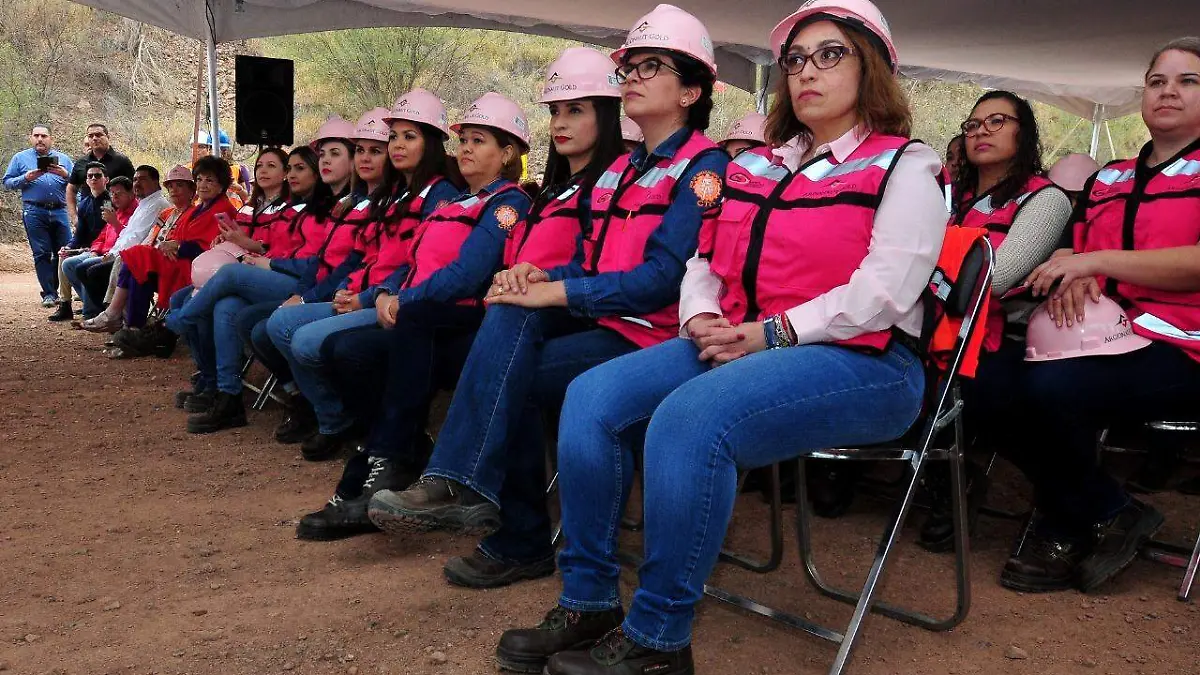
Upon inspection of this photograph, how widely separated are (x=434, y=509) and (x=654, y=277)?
82 cm

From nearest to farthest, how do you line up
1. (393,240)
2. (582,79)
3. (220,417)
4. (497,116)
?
1. (582,79)
2. (497,116)
3. (393,240)
4. (220,417)

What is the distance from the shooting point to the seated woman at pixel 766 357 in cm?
207

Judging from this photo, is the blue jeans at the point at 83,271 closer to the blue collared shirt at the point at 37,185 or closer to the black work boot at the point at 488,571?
the blue collared shirt at the point at 37,185

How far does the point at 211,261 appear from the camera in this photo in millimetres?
5691

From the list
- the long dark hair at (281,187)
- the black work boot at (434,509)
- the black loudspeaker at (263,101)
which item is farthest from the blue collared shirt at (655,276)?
the black loudspeaker at (263,101)

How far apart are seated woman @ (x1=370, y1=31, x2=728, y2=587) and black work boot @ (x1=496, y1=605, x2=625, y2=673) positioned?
1.15 feet

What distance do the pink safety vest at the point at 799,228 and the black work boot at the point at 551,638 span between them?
0.78m

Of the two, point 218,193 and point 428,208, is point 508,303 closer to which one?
point 428,208

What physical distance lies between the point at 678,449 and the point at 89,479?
125 inches

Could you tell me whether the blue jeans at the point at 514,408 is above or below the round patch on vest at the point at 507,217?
below

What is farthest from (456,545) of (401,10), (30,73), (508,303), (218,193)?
(30,73)

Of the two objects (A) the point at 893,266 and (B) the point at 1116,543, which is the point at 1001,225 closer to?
→ (B) the point at 1116,543

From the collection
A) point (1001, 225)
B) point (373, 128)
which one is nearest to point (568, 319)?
point (1001, 225)

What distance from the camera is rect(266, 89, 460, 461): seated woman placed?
13.6ft
